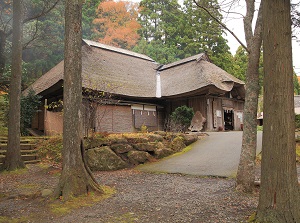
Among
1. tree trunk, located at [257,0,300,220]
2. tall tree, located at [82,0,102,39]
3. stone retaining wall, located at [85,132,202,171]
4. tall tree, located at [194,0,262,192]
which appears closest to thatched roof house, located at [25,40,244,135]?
stone retaining wall, located at [85,132,202,171]

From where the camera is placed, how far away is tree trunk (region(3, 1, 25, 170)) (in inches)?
320

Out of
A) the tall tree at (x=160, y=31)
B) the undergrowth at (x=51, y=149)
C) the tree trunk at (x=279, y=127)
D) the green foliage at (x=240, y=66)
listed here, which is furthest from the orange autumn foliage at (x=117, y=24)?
the tree trunk at (x=279, y=127)

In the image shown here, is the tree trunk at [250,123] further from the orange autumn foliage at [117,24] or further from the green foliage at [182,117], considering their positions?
the orange autumn foliage at [117,24]

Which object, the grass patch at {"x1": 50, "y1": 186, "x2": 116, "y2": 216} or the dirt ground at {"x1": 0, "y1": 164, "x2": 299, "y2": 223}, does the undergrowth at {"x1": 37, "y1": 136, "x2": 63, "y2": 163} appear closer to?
the dirt ground at {"x1": 0, "y1": 164, "x2": 299, "y2": 223}

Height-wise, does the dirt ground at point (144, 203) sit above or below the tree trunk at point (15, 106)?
below

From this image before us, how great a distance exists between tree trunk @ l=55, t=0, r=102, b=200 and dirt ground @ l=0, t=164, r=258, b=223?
15.8 inches

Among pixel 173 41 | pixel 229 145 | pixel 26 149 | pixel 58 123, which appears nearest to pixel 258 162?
pixel 229 145

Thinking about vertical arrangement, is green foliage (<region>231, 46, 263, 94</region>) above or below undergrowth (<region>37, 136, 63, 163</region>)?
above

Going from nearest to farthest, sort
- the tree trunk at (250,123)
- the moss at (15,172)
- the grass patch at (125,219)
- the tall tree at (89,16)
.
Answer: the grass patch at (125,219), the tree trunk at (250,123), the moss at (15,172), the tall tree at (89,16)

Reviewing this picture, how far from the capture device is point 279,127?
3.16 meters

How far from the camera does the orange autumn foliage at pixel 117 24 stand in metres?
29.9

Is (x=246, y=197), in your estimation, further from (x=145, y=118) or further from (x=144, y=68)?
(x=144, y=68)

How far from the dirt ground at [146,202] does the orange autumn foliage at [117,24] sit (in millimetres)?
24385

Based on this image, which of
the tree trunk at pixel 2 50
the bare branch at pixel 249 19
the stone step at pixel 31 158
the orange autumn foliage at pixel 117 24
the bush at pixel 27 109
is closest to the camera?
the bare branch at pixel 249 19
